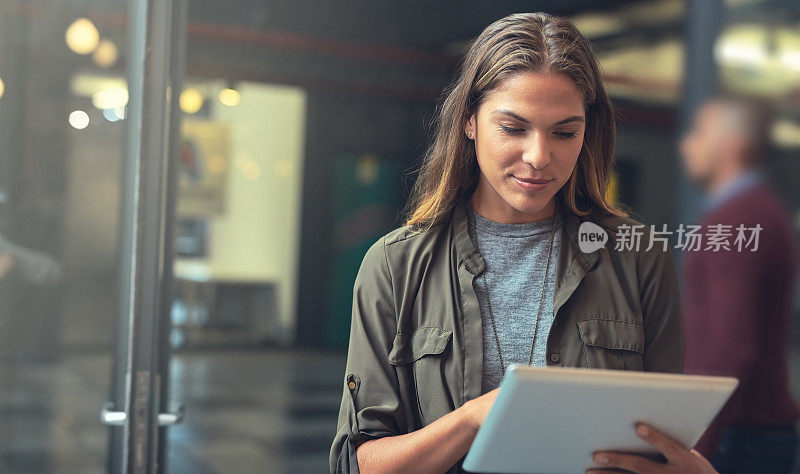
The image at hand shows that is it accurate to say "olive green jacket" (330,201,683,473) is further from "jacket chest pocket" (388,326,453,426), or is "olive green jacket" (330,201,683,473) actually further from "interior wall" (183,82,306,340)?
"interior wall" (183,82,306,340)

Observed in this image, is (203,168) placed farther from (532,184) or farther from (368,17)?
(532,184)

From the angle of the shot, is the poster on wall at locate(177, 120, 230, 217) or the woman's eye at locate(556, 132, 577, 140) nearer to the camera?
the woman's eye at locate(556, 132, 577, 140)

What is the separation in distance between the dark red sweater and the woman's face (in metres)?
1.45

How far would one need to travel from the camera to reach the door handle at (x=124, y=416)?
2.55m

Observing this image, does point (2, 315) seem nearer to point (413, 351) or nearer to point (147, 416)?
point (147, 416)

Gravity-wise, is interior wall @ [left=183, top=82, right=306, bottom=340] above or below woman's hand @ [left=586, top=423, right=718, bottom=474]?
above

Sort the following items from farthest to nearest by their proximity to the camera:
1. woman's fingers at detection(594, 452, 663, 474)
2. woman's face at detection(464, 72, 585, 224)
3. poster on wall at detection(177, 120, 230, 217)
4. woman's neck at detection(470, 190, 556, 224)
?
poster on wall at detection(177, 120, 230, 217) → woman's neck at detection(470, 190, 556, 224) → woman's face at detection(464, 72, 585, 224) → woman's fingers at detection(594, 452, 663, 474)

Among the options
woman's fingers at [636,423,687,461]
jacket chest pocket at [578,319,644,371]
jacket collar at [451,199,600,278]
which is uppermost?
jacket collar at [451,199,600,278]

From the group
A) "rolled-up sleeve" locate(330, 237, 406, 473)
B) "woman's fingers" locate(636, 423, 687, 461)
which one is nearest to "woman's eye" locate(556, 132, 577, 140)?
"rolled-up sleeve" locate(330, 237, 406, 473)

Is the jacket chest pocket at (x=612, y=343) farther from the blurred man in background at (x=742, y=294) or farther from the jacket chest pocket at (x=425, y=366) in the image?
the blurred man in background at (x=742, y=294)

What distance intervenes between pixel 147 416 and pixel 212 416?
30 centimetres

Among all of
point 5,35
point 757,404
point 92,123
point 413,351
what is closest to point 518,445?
point 413,351

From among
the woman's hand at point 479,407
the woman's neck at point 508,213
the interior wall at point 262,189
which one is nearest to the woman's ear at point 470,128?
the woman's neck at point 508,213

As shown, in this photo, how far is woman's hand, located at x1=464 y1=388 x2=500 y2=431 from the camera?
1.31m
